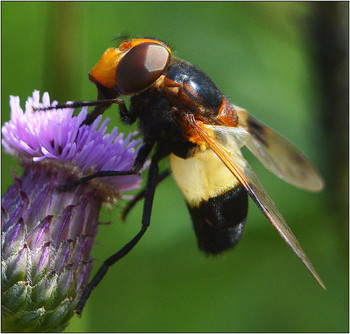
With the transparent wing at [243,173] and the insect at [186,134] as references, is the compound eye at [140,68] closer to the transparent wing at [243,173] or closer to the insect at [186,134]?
the insect at [186,134]

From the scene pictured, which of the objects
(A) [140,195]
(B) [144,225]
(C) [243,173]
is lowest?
(A) [140,195]

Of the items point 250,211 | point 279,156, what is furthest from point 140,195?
point 250,211

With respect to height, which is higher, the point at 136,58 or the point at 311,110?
the point at 136,58

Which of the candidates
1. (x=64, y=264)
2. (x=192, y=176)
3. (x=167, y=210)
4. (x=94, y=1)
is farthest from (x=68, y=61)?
(x=64, y=264)

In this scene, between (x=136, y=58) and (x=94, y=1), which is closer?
(x=136, y=58)

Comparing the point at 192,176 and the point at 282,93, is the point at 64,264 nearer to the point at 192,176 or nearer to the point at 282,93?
the point at 192,176

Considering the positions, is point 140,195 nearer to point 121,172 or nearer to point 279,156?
point 121,172
